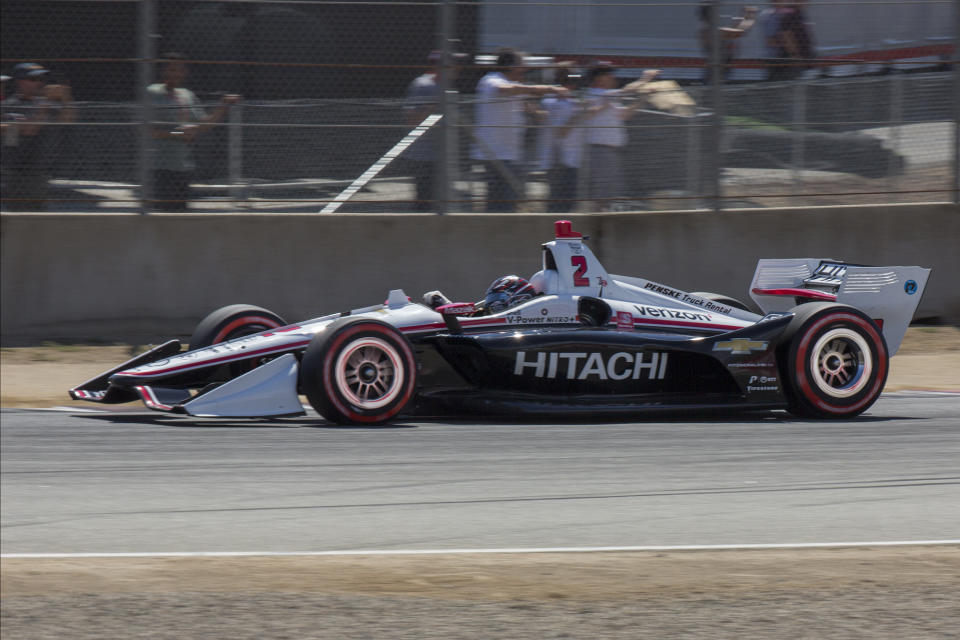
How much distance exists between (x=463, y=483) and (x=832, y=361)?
3.09 meters

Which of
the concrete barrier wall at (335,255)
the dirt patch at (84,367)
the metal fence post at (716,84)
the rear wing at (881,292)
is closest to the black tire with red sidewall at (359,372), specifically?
the dirt patch at (84,367)

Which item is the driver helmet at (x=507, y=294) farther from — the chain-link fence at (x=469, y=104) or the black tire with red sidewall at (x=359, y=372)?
the chain-link fence at (x=469, y=104)

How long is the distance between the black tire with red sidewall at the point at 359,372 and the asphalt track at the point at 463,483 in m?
0.13

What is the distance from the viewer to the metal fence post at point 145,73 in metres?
11.2

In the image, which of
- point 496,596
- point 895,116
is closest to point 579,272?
point 496,596

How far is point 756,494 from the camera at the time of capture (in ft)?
21.2

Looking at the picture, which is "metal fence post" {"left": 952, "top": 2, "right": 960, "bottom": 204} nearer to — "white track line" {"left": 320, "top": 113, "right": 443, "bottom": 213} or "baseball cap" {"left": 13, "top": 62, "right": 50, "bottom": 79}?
"white track line" {"left": 320, "top": 113, "right": 443, "bottom": 213}

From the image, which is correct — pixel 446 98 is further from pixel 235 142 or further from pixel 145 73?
pixel 145 73

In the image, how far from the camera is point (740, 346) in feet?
27.4

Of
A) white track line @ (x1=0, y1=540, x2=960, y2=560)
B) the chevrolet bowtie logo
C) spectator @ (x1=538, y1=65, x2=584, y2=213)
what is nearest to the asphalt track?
white track line @ (x1=0, y1=540, x2=960, y2=560)

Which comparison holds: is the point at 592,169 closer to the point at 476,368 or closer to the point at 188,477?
the point at 476,368

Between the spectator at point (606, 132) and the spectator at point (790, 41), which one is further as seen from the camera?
the spectator at point (790, 41)

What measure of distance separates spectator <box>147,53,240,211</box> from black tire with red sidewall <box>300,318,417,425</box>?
4.12 m

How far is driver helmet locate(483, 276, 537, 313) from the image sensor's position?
28.2 feet
